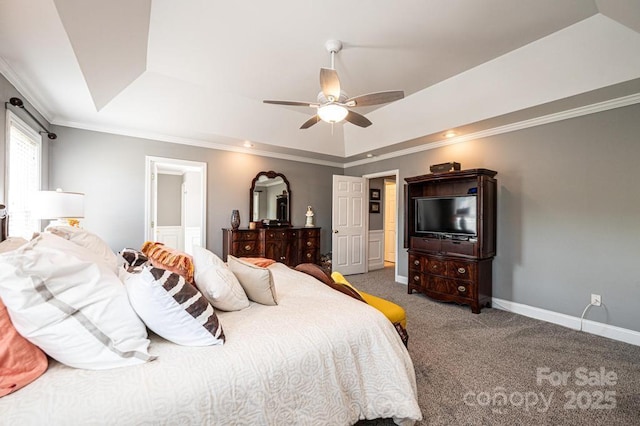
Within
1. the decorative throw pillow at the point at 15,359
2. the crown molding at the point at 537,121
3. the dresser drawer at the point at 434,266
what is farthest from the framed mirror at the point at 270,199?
the decorative throw pillow at the point at 15,359

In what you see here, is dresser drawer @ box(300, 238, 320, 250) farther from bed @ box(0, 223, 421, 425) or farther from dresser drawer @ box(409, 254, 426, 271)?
bed @ box(0, 223, 421, 425)

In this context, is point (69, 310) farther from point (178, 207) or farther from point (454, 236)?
point (178, 207)

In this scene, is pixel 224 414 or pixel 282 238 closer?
pixel 224 414

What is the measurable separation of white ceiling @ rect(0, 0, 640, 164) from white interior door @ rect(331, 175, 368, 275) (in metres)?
1.78

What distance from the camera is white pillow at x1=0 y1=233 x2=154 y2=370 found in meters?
0.94

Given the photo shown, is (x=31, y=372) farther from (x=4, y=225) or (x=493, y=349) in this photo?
(x=493, y=349)

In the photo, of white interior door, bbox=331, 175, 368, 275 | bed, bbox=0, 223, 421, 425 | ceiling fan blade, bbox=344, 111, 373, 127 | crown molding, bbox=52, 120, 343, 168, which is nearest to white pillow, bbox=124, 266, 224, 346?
bed, bbox=0, 223, 421, 425

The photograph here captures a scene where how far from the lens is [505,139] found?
3648mm

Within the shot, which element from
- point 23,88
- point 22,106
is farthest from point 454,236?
point 23,88

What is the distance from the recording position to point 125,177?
12.8 ft

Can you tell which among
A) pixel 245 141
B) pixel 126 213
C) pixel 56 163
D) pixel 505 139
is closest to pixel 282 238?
pixel 245 141

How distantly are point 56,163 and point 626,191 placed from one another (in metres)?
6.44

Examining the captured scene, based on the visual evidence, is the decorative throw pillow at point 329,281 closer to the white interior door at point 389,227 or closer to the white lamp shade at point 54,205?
the white lamp shade at point 54,205

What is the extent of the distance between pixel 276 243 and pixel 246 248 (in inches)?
20.0
